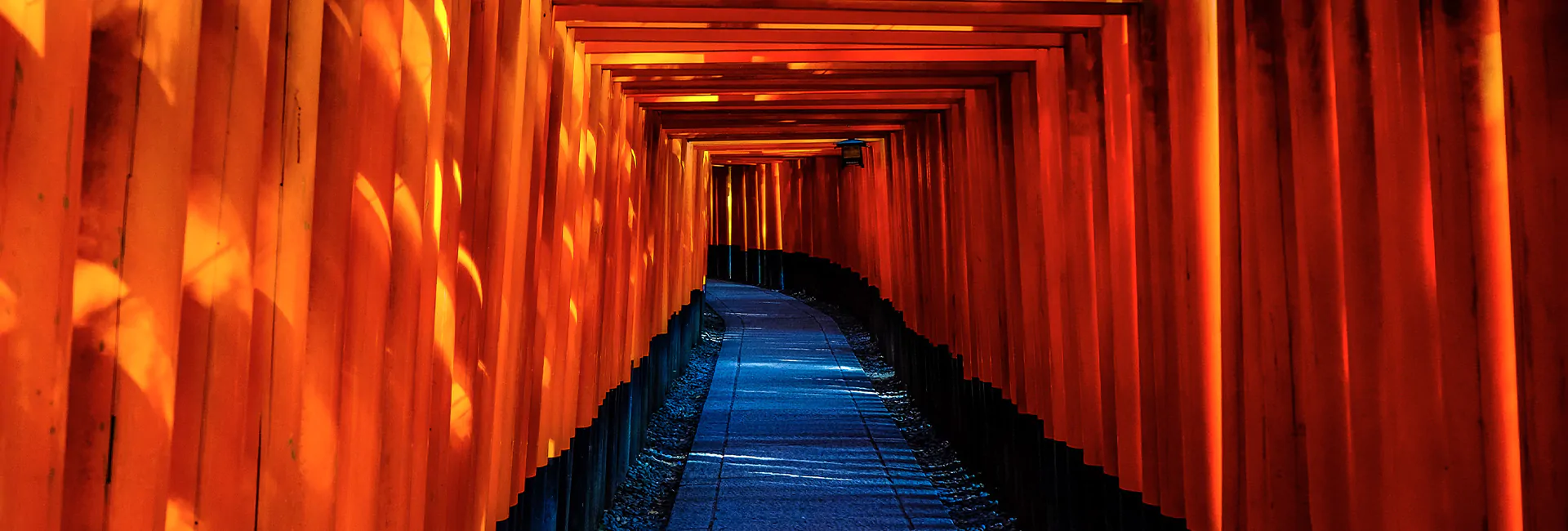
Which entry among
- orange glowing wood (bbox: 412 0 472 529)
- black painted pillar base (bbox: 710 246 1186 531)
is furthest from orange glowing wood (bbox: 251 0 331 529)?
black painted pillar base (bbox: 710 246 1186 531)

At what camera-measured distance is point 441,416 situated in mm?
3135

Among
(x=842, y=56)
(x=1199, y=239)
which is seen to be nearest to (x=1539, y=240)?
(x=1199, y=239)

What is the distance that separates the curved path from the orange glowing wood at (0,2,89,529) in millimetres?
5636

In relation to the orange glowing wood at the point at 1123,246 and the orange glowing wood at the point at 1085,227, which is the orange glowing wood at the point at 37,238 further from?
the orange glowing wood at the point at 1085,227

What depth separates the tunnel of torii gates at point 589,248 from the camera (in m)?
1.53

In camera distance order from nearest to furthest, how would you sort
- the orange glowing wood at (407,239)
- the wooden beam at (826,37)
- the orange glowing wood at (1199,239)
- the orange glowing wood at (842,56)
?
the orange glowing wood at (407,239) < the orange glowing wood at (1199,239) < the wooden beam at (826,37) < the orange glowing wood at (842,56)

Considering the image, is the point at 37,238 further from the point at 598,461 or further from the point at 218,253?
the point at 598,461

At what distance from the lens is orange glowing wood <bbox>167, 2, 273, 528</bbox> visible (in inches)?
68.0

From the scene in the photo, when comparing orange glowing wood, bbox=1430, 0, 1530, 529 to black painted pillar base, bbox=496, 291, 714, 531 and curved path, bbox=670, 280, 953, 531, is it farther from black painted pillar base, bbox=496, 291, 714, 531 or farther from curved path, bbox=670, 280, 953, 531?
curved path, bbox=670, 280, 953, 531

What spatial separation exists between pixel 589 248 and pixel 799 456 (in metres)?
3.01

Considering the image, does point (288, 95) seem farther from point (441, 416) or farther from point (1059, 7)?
point (1059, 7)

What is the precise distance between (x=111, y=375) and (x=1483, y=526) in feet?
8.97

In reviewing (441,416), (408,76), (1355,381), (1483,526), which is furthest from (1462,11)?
(441,416)

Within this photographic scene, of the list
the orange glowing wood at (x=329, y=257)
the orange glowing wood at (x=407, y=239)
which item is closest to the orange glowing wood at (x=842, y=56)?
the orange glowing wood at (x=407, y=239)
